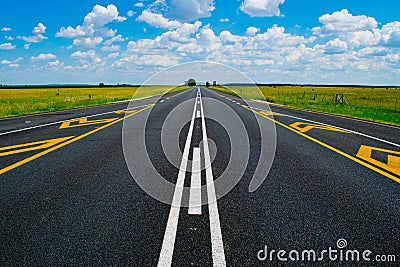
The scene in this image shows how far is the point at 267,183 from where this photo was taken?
224 inches

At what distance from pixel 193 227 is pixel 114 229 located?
2.87 ft

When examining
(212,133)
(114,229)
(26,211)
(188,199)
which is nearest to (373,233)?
(188,199)

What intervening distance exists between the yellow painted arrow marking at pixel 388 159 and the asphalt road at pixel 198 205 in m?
0.03

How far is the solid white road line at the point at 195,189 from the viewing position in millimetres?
4484

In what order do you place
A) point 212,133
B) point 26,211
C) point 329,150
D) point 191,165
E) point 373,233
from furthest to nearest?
point 212,133
point 329,150
point 191,165
point 26,211
point 373,233

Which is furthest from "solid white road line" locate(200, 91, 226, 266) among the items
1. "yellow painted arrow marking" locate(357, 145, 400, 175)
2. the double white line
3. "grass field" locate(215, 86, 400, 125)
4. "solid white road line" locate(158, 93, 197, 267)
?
"grass field" locate(215, 86, 400, 125)

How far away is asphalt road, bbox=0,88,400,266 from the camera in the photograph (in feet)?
11.1

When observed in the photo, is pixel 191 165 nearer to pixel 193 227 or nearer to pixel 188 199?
pixel 188 199

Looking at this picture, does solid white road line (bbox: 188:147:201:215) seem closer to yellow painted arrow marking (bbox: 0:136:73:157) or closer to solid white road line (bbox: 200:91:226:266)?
solid white road line (bbox: 200:91:226:266)

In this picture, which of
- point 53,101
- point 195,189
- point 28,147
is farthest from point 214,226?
point 53,101

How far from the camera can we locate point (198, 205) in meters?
4.63

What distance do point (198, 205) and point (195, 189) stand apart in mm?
685

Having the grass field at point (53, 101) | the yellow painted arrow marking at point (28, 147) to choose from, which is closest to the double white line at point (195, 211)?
the yellow painted arrow marking at point (28, 147)

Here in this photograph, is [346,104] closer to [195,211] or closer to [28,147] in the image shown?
[28,147]
